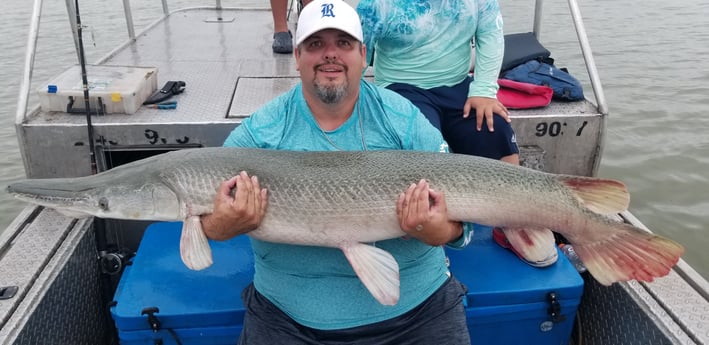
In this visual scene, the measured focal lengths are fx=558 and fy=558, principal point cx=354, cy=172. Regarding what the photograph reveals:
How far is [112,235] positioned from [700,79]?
9.71 meters

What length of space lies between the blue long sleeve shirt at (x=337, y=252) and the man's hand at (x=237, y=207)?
0.23 m

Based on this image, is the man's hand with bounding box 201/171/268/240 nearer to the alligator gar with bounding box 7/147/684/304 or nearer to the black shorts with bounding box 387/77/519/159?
the alligator gar with bounding box 7/147/684/304

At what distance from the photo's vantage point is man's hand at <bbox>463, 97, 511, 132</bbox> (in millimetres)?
3398

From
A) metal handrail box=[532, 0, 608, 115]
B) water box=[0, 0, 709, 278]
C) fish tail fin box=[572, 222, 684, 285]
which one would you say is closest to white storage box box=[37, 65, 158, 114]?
fish tail fin box=[572, 222, 684, 285]

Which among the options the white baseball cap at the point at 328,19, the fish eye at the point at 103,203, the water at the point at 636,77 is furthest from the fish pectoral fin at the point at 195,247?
the water at the point at 636,77

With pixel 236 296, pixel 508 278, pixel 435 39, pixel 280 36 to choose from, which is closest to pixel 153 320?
Result: pixel 236 296

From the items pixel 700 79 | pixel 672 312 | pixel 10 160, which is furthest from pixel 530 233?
pixel 700 79

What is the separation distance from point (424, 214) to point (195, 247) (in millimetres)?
1000

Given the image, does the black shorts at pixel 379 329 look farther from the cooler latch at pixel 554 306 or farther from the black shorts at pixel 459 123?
the black shorts at pixel 459 123

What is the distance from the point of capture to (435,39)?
Result: 3586mm

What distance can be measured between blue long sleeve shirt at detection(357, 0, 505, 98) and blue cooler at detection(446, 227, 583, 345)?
3.59 ft

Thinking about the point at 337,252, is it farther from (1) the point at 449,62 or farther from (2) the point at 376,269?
(1) the point at 449,62

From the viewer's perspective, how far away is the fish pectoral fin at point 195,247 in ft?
7.95

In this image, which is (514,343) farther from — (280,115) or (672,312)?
(280,115)
